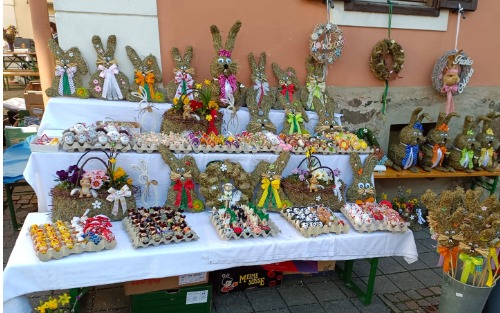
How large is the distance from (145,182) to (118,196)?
32 cm

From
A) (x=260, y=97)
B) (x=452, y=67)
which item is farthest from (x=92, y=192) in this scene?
(x=452, y=67)

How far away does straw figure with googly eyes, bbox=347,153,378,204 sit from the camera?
366 cm

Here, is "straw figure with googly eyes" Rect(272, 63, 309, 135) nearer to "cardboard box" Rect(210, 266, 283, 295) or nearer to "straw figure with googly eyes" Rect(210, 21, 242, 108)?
"straw figure with googly eyes" Rect(210, 21, 242, 108)

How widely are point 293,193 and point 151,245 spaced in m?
1.40

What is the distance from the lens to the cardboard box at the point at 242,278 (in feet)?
10.9

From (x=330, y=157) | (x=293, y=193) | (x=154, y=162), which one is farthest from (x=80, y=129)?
(x=330, y=157)

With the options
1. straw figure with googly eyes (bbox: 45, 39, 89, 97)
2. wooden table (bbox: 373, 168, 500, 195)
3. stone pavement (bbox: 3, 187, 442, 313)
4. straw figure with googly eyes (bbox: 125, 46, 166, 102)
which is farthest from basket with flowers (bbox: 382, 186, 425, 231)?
straw figure with googly eyes (bbox: 45, 39, 89, 97)

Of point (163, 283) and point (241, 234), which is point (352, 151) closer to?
point (241, 234)

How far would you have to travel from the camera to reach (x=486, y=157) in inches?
191

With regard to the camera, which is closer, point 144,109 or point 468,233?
point 468,233

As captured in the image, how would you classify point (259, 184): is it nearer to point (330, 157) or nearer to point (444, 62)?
point (330, 157)

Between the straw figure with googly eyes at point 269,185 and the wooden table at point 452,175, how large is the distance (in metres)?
1.55

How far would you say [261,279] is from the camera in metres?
3.46

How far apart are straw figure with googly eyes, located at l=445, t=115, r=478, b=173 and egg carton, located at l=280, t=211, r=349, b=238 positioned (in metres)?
2.55
